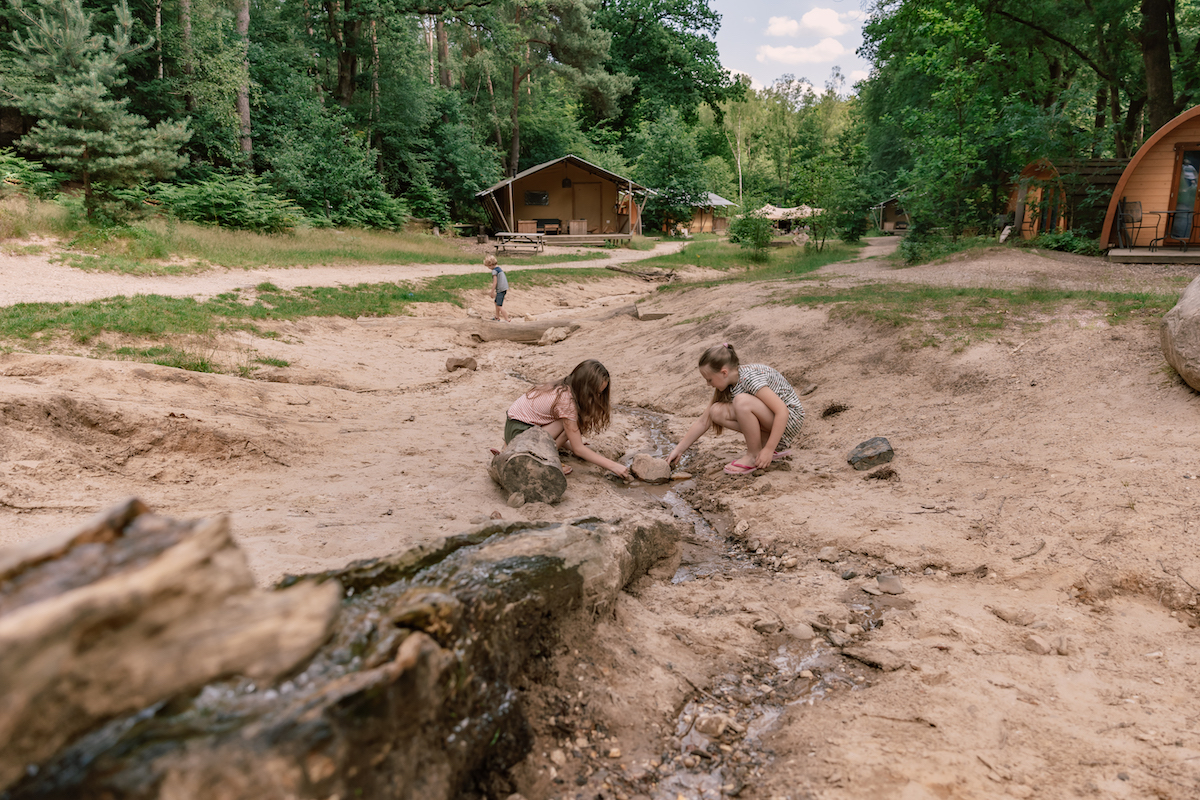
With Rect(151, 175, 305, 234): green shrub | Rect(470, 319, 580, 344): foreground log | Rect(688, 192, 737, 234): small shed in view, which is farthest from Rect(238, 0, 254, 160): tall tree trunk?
Rect(688, 192, 737, 234): small shed

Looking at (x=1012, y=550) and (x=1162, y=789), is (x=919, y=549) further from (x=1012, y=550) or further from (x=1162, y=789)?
(x=1162, y=789)

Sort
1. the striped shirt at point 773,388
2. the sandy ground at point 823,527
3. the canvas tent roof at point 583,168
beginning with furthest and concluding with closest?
the canvas tent roof at point 583,168, the striped shirt at point 773,388, the sandy ground at point 823,527

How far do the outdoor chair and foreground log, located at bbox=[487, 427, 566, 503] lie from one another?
53.6ft

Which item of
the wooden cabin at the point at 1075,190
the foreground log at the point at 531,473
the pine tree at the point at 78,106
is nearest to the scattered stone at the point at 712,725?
the foreground log at the point at 531,473

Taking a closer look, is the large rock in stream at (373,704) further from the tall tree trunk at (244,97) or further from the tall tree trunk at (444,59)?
the tall tree trunk at (444,59)

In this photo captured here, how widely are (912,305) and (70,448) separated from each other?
8.95 metres

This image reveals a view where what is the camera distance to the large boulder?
17.0 feet

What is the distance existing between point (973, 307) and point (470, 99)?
3805 cm

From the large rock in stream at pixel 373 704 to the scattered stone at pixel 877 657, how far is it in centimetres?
130

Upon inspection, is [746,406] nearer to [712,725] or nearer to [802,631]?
[802,631]

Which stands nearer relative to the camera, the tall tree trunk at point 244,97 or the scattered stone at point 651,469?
the scattered stone at point 651,469

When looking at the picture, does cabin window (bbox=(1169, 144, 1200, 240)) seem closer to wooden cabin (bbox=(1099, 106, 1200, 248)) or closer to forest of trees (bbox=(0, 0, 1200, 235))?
wooden cabin (bbox=(1099, 106, 1200, 248))

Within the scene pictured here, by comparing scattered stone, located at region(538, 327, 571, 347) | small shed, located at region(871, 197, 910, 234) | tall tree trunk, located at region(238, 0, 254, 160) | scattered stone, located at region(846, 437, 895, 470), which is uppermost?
tall tree trunk, located at region(238, 0, 254, 160)

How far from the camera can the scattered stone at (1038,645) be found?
9.89 ft
